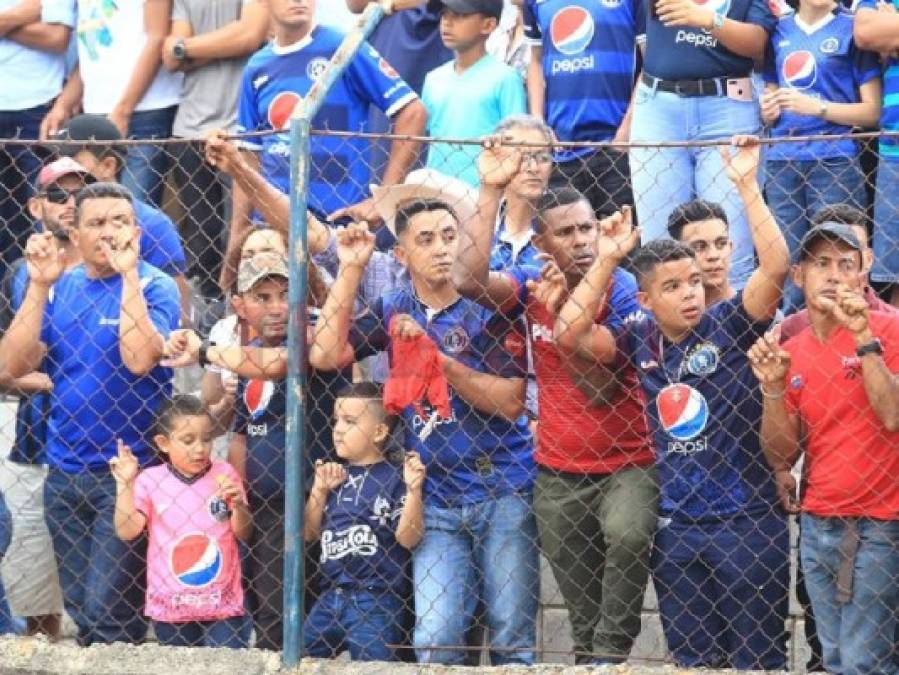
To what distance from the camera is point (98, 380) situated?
6480 mm

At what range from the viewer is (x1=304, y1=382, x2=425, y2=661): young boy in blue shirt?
613 cm

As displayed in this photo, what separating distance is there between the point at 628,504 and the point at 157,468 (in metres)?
1.66

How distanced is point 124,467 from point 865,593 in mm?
2521

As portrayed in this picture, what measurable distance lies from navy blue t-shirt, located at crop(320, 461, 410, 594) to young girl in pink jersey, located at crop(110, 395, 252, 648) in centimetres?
33

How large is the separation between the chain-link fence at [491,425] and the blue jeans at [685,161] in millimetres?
31

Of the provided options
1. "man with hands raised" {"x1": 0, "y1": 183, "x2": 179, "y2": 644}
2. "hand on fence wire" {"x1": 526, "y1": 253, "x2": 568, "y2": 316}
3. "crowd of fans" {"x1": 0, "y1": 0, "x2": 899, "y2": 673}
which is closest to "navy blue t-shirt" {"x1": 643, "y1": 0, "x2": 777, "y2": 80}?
"crowd of fans" {"x1": 0, "y1": 0, "x2": 899, "y2": 673}

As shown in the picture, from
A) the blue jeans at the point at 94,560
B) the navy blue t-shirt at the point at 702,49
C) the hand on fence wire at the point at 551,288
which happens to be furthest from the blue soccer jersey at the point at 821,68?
the blue jeans at the point at 94,560

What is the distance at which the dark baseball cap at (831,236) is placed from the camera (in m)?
5.70

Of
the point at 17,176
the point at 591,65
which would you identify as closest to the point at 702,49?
the point at 591,65

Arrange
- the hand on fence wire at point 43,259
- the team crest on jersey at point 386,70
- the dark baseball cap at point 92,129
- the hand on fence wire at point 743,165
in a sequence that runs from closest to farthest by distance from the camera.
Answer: the hand on fence wire at point 743,165
the hand on fence wire at point 43,259
the team crest on jersey at point 386,70
the dark baseball cap at point 92,129

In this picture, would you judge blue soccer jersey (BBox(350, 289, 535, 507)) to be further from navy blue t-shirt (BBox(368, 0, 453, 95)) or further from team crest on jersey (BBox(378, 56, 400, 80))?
navy blue t-shirt (BBox(368, 0, 453, 95))

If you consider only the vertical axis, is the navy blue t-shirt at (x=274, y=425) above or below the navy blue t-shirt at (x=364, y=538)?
above

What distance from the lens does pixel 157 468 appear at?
6375mm

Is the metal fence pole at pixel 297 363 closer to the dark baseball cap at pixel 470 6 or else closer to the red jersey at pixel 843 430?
the red jersey at pixel 843 430
